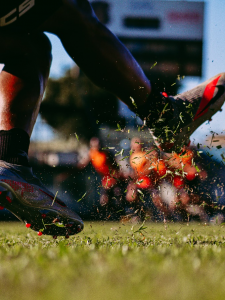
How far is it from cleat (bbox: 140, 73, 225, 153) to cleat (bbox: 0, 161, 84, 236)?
579 millimetres

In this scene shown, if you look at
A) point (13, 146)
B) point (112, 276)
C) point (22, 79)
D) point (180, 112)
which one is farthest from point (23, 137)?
point (112, 276)

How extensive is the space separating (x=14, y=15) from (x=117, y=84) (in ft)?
1.86

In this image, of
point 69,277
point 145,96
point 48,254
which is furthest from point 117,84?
point 69,277

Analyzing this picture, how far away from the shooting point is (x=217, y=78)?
6.79 ft

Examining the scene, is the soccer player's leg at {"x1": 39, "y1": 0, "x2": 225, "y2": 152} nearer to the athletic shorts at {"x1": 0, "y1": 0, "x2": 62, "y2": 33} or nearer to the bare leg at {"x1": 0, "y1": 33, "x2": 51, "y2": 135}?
the athletic shorts at {"x1": 0, "y1": 0, "x2": 62, "y2": 33}

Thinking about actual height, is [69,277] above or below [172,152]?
above

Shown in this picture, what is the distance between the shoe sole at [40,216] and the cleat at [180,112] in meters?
0.58

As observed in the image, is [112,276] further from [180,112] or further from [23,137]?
→ [180,112]

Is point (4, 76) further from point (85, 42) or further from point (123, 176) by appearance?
point (123, 176)

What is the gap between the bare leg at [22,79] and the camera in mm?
1744

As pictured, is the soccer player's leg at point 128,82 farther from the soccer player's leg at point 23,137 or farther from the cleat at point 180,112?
the soccer player's leg at point 23,137

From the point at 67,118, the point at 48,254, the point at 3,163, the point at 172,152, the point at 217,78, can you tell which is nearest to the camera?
the point at 48,254

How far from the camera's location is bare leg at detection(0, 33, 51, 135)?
1744 mm

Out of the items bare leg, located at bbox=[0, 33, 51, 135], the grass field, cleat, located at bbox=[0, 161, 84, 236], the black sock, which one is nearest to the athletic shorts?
bare leg, located at bbox=[0, 33, 51, 135]
